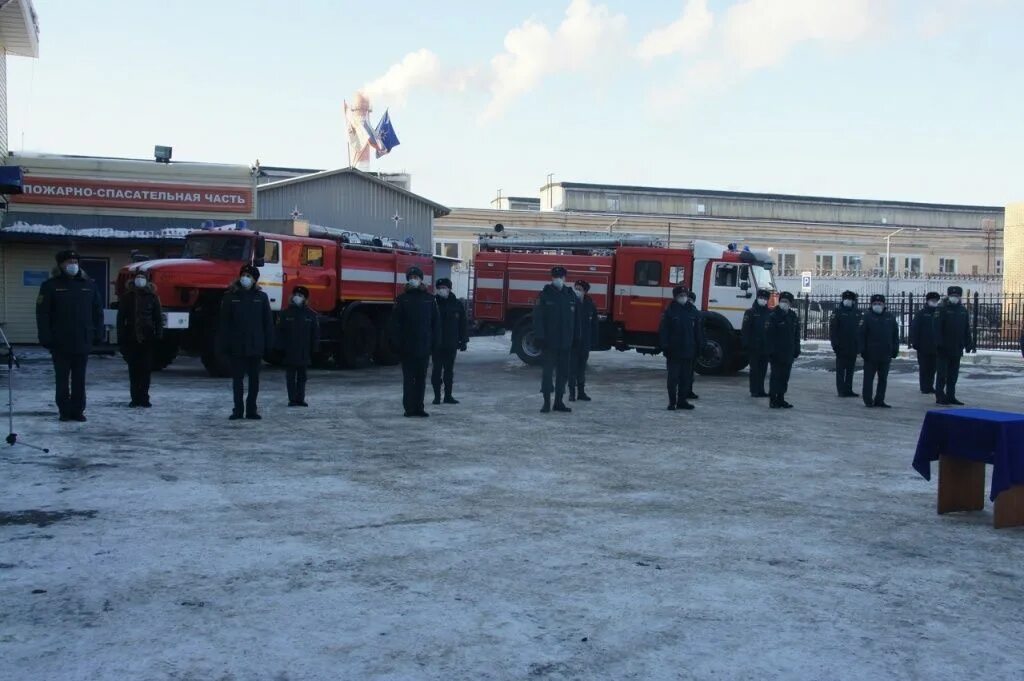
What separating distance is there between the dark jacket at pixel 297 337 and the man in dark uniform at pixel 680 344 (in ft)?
17.3

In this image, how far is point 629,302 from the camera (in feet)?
72.7

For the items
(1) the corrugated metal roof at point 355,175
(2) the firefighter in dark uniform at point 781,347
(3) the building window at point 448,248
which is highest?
(1) the corrugated metal roof at point 355,175

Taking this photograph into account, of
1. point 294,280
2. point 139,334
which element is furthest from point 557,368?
point 294,280

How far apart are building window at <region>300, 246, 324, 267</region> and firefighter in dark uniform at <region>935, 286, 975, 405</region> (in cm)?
1212

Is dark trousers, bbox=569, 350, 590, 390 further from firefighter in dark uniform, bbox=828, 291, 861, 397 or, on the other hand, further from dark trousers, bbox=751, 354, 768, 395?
firefighter in dark uniform, bbox=828, 291, 861, 397

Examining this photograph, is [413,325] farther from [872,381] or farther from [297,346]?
[872,381]

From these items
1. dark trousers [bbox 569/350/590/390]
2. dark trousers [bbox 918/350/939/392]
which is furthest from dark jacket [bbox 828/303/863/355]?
dark trousers [bbox 569/350/590/390]

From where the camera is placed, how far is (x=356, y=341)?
2247cm

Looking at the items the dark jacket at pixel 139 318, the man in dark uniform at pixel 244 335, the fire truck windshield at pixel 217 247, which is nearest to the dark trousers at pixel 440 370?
the man in dark uniform at pixel 244 335

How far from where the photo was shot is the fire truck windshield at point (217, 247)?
63.3 ft

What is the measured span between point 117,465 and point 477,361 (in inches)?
655

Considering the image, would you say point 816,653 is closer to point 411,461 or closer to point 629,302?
point 411,461

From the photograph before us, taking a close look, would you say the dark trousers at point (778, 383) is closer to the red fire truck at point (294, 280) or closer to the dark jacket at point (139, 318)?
the dark jacket at point (139, 318)

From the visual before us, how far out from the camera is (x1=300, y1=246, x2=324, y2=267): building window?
20.8 m
